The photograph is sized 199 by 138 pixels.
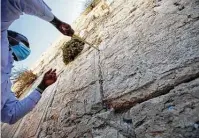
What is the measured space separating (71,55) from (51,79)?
1.59 meters

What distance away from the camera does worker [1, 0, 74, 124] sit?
6.94ft

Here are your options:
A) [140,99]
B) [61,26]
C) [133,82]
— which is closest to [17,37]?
[61,26]

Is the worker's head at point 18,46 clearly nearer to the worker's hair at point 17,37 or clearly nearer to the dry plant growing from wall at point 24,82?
the worker's hair at point 17,37

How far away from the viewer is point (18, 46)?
255 cm

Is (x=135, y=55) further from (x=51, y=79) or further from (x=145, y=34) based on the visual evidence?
(x=51, y=79)

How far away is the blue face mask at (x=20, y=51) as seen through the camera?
8.27ft

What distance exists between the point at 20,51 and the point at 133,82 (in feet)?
4.07

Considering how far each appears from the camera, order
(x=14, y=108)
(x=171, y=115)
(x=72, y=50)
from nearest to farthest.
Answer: (x=171, y=115), (x=14, y=108), (x=72, y=50)

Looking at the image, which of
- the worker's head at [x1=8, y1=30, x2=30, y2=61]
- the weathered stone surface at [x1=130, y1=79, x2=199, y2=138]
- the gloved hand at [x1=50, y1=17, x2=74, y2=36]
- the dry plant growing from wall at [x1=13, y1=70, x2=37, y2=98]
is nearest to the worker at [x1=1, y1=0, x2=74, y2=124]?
the worker's head at [x1=8, y1=30, x2=30, y2=61]

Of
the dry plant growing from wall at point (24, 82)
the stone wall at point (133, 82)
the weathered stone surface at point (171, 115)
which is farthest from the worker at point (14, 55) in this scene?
the dry plant growing from wall at point (24, 82)

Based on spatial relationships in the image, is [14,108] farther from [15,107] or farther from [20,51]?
[20,51]

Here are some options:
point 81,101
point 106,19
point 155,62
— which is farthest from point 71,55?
point 155,62

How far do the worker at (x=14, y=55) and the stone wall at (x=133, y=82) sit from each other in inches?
22.9

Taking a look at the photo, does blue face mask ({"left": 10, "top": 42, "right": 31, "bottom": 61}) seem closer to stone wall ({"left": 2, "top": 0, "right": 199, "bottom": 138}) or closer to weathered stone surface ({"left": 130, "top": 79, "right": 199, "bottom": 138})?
stone wall ({"left": 2, "top": 0, "right": 199, "bottom": 138})
